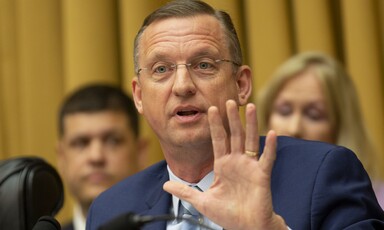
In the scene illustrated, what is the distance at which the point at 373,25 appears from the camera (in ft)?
11.4

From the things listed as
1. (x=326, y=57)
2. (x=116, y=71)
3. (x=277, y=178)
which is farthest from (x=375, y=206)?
(x=116, y=71)

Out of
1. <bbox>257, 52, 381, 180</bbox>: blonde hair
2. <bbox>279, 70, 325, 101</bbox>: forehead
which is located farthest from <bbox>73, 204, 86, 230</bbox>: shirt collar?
<bbox>279, 70, 325, 101</bbox>: forehead

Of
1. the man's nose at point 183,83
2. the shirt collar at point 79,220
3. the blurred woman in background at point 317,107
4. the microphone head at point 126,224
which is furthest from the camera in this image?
the shirt collar at point 79,220

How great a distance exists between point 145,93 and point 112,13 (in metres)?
2.02

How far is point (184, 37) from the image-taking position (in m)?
1.94

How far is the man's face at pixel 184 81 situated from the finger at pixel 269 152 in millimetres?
289

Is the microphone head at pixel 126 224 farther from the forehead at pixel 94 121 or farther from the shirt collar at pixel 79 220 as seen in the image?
the forehead at pixel 94 121

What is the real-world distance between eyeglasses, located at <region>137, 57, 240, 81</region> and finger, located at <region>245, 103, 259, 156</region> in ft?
1.02

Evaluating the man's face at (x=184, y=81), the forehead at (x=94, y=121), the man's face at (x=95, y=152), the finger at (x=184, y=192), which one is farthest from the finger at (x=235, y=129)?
the forehead at (x=94, y=121)

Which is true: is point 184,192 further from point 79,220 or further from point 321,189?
point 79,220

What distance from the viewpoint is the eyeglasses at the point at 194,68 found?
1910 mm

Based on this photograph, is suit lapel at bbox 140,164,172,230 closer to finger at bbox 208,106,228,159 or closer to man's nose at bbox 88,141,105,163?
finger at bbox 208,106,228,159

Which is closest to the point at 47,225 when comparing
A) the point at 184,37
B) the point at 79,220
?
the point at 184,37

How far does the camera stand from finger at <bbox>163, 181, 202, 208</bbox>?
1.68 meters
